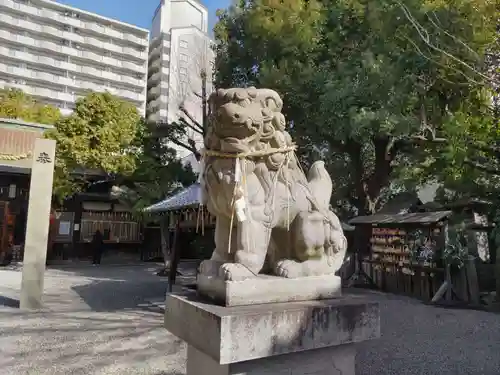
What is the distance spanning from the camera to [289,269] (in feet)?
7.36

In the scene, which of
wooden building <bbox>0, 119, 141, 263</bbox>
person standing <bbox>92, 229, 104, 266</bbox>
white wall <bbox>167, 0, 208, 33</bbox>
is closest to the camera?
wooden building <bbox>0, 119, 141, 263</bbox>

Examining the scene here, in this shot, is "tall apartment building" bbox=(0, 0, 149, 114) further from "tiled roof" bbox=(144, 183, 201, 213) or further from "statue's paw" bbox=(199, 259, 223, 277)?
"statue's paw" bbox=(199, 259, 223, 277)

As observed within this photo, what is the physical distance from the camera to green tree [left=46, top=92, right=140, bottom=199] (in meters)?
12.2

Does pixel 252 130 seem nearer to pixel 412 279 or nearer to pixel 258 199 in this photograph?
pixel 258 199

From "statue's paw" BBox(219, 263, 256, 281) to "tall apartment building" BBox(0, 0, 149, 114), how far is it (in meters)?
38.6

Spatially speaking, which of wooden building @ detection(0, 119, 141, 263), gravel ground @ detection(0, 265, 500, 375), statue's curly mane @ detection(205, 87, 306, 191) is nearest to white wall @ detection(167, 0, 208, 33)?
wooden building @ detection(0, 119, 141, 263)

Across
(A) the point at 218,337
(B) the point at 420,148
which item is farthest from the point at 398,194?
(A) the point at 218,337

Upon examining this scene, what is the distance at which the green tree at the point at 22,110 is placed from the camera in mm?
13288

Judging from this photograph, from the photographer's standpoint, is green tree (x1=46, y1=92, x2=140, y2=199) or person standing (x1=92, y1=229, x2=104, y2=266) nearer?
green tree (x1=46, y1=92, x2=140, y2=199)

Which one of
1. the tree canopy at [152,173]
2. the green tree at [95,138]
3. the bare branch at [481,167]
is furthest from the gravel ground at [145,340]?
the green tree at [95,138]

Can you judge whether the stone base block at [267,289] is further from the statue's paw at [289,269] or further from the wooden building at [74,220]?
the wooden building at [74,220]

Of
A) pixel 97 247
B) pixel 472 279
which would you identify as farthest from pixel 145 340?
pixel 97 247

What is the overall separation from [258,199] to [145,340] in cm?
361

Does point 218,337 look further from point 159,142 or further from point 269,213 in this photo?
point 159,142
